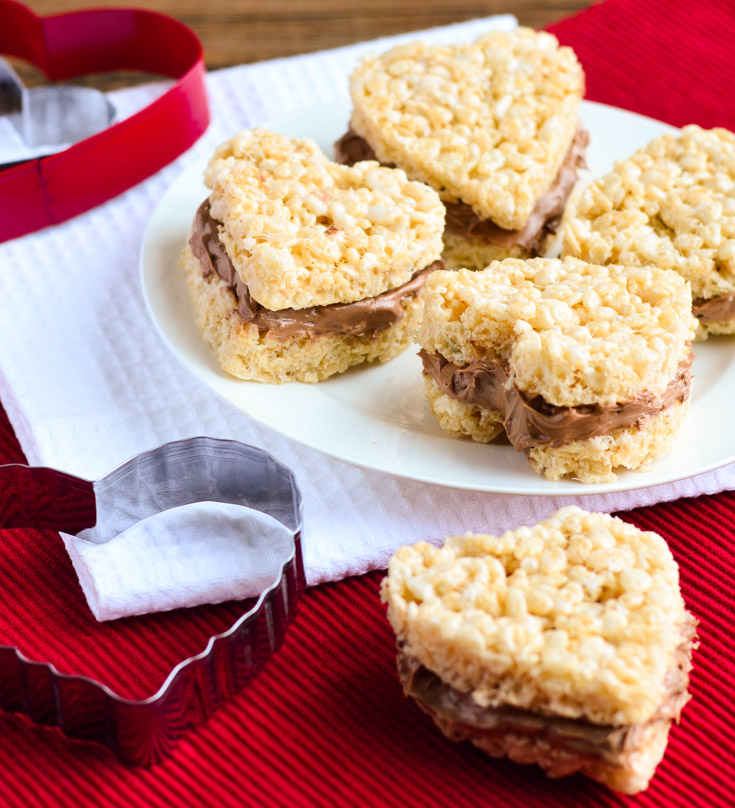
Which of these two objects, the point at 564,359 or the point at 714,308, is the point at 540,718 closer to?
the point at 564,359

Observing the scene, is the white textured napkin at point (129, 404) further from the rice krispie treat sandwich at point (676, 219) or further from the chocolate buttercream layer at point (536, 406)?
the rice krispie treat sandwich at point (676, 219)

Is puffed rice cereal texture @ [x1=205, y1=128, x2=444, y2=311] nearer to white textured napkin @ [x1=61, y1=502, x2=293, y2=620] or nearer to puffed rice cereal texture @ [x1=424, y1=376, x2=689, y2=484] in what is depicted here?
puffed rice cereal texture @ [x1=424, y1=376, x2=689, y2=484]

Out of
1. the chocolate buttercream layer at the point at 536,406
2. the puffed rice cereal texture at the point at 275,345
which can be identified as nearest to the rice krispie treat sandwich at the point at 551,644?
the chocolate buttercream layer at the point at 536,406

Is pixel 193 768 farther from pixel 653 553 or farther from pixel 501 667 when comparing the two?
pixel 653 553

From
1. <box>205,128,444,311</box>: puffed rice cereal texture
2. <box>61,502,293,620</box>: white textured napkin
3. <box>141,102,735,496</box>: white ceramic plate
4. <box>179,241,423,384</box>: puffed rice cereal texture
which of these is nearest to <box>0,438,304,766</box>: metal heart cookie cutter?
<box>61,502,293,620</box>: white textured napkin

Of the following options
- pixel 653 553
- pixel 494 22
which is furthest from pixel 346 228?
pixel 494 22

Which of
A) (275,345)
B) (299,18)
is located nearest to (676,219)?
(275,345)
